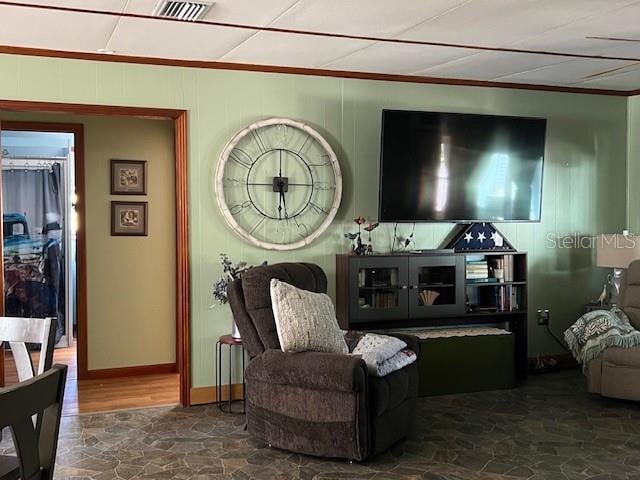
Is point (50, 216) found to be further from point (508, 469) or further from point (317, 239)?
point (508, 469)

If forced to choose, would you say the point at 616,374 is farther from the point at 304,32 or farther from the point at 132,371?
the point at 132,371

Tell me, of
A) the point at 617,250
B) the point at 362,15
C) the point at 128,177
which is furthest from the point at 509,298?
the point at 128,177

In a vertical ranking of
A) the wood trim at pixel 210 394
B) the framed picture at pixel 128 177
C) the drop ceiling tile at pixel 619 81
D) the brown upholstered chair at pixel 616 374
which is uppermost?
the drop ceiling tile at pixel 619 81

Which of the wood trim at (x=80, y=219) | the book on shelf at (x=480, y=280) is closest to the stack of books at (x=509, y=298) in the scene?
the book on shelf at (x=480, y=280)

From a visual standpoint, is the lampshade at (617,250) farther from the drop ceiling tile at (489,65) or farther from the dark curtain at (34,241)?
the dark curtain at (34,241)

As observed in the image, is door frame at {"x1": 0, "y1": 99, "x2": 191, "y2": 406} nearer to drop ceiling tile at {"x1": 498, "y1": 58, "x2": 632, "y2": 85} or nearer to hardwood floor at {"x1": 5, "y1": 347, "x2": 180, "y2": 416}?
hardwood floor at {"x1": 5, "y1": 347, "x2": 180, "y2": 416}

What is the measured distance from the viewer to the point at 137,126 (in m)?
6.30

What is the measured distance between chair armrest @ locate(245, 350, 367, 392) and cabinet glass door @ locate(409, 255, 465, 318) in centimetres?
160

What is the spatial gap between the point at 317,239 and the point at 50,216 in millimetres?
3634

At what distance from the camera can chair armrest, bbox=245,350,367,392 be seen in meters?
3.83

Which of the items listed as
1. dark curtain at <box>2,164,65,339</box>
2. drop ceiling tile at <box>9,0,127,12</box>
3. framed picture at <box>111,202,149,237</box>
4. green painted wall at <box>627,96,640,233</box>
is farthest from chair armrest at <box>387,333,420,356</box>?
dark curtain at <box>2,164,65,339</box>

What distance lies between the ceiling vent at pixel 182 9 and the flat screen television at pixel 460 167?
1805mm

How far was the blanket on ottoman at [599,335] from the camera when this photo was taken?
5.07m

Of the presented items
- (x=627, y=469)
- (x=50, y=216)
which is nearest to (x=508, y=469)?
(x=627, y=469)
